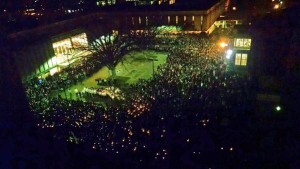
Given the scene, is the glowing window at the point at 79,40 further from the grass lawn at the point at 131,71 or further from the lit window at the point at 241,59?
the lit window at the point at 241,59

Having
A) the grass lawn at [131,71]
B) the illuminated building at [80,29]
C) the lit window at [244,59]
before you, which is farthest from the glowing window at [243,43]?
the illuminated building at [80,29]

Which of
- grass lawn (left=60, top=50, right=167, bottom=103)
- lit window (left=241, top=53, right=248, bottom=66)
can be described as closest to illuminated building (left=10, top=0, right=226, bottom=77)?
grass lawn (left=60, top=50, right=167, bottom=103)

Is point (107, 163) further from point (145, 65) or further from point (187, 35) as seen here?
point (187, 35)

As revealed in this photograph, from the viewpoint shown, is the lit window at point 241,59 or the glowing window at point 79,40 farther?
the glowing window at point 79,40

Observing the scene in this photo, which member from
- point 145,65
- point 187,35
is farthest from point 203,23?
point 145,65

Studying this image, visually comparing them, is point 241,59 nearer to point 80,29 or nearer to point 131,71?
point 131,71

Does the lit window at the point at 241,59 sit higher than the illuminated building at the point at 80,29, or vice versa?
the illuminated building at the point at 80,29

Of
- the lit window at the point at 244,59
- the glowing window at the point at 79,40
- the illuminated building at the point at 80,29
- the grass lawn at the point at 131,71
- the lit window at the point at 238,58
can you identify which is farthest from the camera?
the glowing window at the point at 79,40

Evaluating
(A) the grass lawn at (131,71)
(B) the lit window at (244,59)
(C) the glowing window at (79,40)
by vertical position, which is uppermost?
(C) the glowing window at (79,40)

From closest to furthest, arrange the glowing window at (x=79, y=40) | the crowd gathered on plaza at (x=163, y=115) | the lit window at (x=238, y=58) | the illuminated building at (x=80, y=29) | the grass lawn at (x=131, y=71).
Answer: the crowd gathered on plaza at (x=163, y=115)
the lit window at (x=238, y=58)
the grass lawn at (x=131, y=71)
the illuminated building at (x=80, y=29)
the glowing window at (x=79, y=40)
